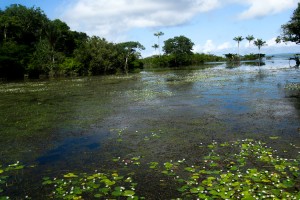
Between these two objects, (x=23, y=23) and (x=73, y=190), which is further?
(x=23, y=23)

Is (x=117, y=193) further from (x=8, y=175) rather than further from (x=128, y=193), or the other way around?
(x=8, y=175)

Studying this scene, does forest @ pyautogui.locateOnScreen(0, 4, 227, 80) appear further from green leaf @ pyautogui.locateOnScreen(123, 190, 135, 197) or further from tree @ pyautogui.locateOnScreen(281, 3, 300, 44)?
green leaf @ pyautogui.locateOnScreen(123, 190, 135, 197)

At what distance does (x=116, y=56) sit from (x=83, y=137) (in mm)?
82344

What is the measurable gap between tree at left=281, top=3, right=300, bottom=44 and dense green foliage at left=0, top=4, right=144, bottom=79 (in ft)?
175

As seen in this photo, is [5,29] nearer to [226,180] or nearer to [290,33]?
[290,33]

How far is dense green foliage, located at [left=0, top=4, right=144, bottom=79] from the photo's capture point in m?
76.9

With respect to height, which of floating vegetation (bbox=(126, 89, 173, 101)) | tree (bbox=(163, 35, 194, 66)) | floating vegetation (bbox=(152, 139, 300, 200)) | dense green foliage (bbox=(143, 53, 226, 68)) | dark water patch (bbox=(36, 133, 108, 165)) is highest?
tree (bbox=(163, 35, 194, 66))

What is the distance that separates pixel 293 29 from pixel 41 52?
62.3 metres

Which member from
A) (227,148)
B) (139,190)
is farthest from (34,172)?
(227,148)

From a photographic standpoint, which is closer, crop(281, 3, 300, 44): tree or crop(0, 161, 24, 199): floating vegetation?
crop(0, 161, 24, 199): floating vegetation

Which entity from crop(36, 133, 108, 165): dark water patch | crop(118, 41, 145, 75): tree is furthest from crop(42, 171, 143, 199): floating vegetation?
crop(118, 41, 145, 75): tree

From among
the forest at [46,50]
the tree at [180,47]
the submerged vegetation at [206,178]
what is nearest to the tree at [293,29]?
the submerged vegetation at [206,178]

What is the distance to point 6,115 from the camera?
68.1 feet

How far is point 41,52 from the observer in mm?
79875
